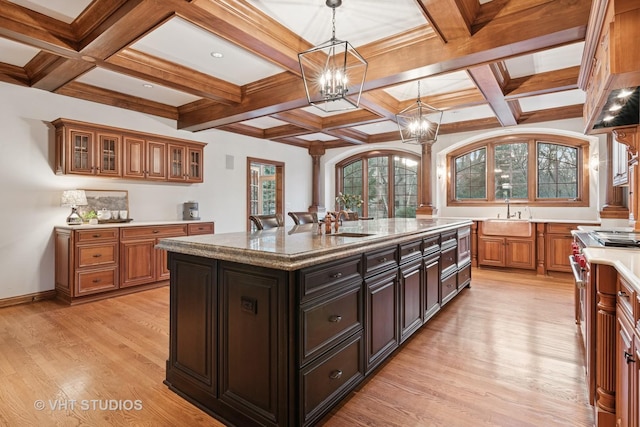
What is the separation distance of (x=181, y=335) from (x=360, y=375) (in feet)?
3.81

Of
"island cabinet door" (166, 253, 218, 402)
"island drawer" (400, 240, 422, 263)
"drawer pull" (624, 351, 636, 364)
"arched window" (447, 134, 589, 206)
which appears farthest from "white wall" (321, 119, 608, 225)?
"island cabinet door" (166, 253, 218, 402)

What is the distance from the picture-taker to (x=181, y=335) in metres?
2.10

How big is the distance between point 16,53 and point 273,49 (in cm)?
284

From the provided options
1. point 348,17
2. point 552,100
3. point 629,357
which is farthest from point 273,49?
point 552,100

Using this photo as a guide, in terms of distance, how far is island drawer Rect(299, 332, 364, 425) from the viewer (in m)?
1.67

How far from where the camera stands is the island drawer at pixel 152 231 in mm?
4328

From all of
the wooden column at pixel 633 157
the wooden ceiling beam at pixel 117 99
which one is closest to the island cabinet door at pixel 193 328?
the wooden ceiling beam at pixel 117 99

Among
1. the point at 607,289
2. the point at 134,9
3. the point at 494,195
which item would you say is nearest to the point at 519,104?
the point at 494,195

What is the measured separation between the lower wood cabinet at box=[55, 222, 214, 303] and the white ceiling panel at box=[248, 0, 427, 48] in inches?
→ 129

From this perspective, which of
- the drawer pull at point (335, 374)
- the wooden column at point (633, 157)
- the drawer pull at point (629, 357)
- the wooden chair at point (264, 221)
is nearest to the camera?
the drawer pull at point (629, 357)

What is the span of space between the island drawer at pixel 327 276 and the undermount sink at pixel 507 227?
4529 mm

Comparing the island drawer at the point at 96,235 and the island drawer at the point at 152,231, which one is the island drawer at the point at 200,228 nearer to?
the island drawer at the point at 152,231

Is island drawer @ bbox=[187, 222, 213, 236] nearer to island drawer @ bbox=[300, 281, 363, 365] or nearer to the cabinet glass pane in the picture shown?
the cabinet glass pane

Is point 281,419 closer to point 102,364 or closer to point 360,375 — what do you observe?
point 360,375
